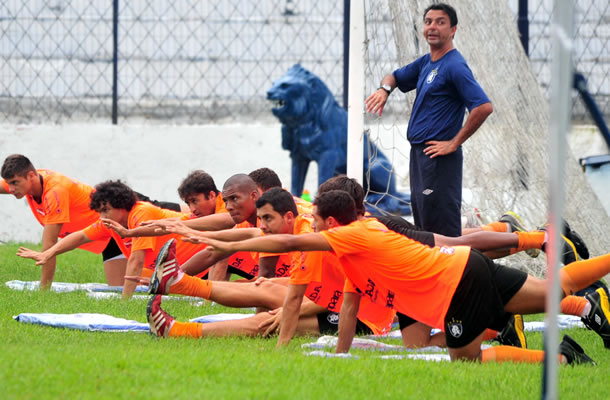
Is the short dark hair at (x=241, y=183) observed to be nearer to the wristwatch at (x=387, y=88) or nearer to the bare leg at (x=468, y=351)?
the wristwatch at (x=387, y=88)

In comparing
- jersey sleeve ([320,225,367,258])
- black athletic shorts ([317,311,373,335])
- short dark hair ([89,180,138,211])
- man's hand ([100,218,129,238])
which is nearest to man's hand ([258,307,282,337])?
black athletic shorts ([317,311,373,335])

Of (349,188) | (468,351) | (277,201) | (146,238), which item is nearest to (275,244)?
(277,201)

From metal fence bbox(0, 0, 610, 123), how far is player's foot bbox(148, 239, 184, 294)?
27.2 feet

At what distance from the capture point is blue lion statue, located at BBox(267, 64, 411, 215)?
12391mm

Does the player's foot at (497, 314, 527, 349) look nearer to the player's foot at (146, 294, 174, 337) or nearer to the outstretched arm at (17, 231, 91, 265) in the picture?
the player's foot at (146, 294, 174, 337)

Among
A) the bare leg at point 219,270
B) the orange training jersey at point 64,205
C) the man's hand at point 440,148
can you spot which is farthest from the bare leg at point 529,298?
the orange training jersey at point 64,205

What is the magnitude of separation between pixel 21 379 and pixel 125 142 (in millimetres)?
10187

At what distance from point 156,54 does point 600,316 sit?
31.6ft

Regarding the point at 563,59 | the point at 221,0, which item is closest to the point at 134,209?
the point at 563,59

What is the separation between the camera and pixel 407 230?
612 cm

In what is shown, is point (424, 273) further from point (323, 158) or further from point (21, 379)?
point (323, 158)

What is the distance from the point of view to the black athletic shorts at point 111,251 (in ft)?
29.5

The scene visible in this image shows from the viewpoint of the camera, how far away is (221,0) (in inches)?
549

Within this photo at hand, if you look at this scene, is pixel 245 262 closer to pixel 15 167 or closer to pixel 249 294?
pixel 249 294
